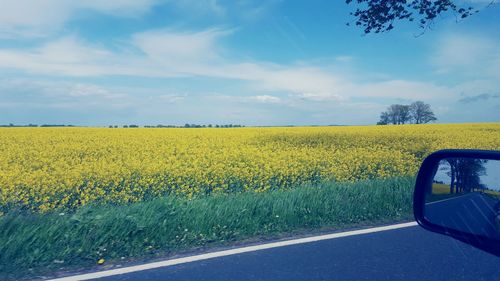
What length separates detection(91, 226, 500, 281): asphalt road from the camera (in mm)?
3416

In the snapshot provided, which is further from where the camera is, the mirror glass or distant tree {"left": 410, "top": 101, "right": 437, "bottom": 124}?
distant tree {"left": 410, "top": 101, "right": 437, "bottom": 124}

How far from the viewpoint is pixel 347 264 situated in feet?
12.0

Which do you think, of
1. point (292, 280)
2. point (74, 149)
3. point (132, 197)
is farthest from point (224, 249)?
point (74, 149)

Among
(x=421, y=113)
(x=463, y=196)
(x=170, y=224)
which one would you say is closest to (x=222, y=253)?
(x=170, y=224)

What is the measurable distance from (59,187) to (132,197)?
154cm

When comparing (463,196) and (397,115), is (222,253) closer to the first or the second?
(463,196)

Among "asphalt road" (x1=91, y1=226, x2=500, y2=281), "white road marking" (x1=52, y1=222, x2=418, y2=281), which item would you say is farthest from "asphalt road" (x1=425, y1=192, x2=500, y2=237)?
"white road marking" (x1=52, y1=222, x2=418, y2=281)

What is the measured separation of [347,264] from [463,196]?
218cm

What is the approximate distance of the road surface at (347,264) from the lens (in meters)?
3.42

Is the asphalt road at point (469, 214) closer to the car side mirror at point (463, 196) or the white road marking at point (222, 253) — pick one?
the car side mirror at point (463, 196)

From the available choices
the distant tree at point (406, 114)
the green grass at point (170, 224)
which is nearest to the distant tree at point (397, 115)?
the distant tree at point (406, 114)

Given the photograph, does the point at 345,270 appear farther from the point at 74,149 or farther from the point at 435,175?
the point at 74,149

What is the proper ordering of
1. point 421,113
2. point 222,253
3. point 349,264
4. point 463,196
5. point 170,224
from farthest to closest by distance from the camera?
point 421,113 → point 170,224 → point 222,253 → point 349,264 → point 463,196

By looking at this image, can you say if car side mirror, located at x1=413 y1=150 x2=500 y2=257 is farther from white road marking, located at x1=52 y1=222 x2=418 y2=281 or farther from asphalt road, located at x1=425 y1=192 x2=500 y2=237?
white road marking, located at x1=52 y1=222 x2=418 y2=281
